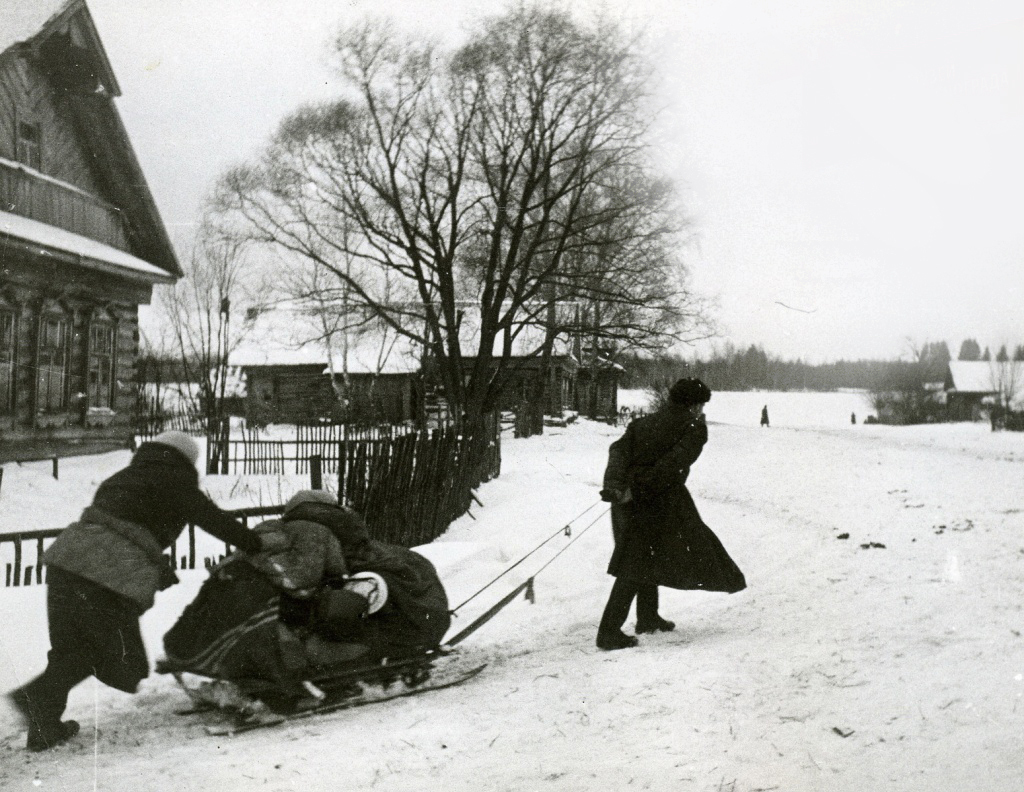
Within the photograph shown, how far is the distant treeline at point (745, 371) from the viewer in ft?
27.4

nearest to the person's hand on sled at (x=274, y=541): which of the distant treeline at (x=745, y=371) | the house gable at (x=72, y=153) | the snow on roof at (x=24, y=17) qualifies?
the house gable at (x=72, y=153)

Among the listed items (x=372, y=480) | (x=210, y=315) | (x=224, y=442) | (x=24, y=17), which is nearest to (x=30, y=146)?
(x=24, y=17)

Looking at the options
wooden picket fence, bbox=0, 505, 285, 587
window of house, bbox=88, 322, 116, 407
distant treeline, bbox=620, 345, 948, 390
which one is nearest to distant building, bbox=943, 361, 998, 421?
distant treeline, bbox=620, 345, 948, 390

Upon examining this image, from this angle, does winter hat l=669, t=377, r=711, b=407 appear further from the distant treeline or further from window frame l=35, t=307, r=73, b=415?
window frame l=35, t=307, r=73, b=415

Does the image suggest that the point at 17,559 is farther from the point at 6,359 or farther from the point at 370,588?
the point at 370,588

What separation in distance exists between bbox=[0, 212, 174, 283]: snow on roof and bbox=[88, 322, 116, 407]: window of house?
1.64 feet

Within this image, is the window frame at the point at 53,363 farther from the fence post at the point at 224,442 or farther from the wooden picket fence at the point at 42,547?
the fence post at the point at 224,442

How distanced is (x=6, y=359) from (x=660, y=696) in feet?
16.2

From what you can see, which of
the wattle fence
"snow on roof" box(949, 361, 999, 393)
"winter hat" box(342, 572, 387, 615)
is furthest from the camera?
"snow on roof" box(949, 361, 999, 393)

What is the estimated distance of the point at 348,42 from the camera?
5.92 meters

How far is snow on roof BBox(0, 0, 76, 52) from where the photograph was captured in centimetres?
539

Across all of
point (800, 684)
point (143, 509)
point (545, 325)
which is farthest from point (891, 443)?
point (143, 509)

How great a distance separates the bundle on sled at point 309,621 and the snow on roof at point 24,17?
3.89 m

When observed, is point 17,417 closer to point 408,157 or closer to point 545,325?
point 408,157
